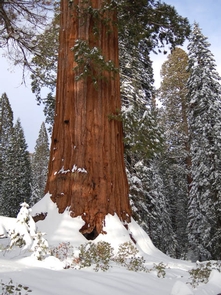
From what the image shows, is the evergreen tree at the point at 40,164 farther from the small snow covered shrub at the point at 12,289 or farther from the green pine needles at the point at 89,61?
the small snow covered shrub at the point at 12,289

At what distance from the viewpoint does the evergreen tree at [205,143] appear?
18.4m

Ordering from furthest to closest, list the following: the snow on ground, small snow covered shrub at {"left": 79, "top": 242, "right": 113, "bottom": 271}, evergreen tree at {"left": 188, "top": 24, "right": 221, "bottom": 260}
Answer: evergreen tree at {"left": 188, "top": 24, "right": 221, "bottom": 260}
small snow covered shrub at {"left": 79, "top": 242, "right": 113, "bottom": 271}
the snow on ground

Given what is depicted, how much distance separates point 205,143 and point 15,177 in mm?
24720

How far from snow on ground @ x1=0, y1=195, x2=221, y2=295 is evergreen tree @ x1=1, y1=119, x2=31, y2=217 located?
31.6 m

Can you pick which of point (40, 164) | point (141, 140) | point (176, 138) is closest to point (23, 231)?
point (141, 140)

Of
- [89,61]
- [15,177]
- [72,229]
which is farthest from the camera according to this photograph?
[15,177]

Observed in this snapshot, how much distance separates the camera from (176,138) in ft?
88.7

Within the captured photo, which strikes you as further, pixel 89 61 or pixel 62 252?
pixel 89 61

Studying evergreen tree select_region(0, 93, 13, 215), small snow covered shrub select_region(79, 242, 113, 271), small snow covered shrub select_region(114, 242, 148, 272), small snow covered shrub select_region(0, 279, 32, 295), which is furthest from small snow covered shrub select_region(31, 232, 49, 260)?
evergreen tree select_region(0, 93, 13, 215)

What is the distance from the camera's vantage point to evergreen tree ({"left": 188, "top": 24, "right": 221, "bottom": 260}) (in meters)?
18.4

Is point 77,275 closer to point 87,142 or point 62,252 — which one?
point 62,252

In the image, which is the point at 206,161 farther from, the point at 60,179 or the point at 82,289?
the point at 82,289

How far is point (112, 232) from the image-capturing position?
5.54 m

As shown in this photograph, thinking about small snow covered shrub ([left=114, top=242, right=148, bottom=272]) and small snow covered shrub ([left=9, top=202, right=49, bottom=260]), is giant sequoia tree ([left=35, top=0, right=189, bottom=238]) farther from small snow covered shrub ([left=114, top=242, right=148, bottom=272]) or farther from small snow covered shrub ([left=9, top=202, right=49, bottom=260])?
small snow covered shrub ([left=9, top=202, right=49, bottom=260])
